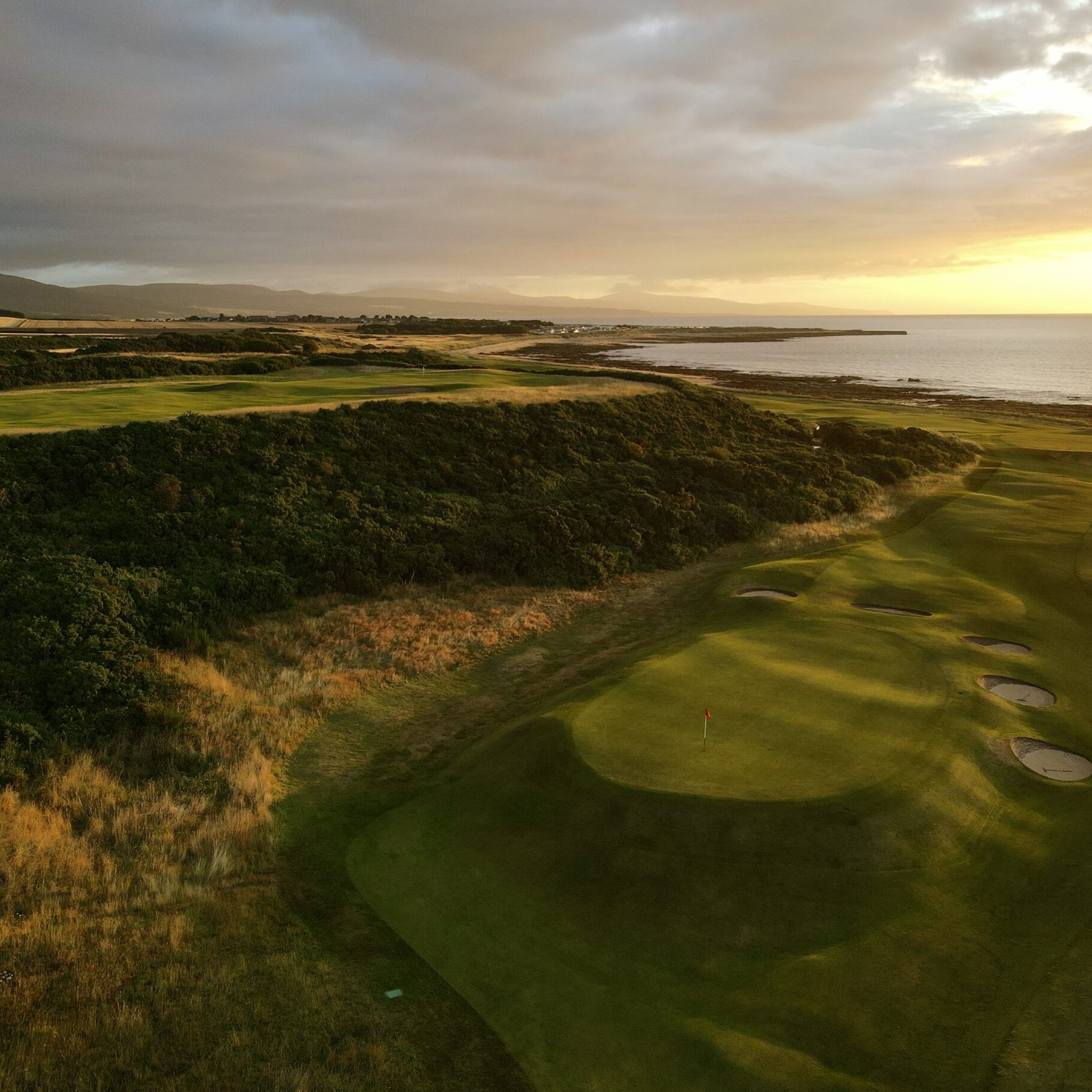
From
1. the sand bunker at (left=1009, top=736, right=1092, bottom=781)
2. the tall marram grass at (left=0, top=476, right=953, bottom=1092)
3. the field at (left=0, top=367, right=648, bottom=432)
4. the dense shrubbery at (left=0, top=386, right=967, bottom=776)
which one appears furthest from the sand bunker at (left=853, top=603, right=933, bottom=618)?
the field at (left=0, top=367, right=648, bottom=432)

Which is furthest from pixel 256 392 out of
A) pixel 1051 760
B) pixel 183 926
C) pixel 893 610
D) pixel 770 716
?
pixel 1051 760

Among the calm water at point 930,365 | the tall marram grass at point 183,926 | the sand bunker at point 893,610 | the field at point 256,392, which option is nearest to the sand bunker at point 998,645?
the sand bunker at point 893,610

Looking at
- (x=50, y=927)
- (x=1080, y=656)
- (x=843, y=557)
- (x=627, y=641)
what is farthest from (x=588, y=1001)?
(x=843, y=557)

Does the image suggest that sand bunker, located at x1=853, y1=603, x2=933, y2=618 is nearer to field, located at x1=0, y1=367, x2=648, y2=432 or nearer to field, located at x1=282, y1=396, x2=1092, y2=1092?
field, located at x1=282, y1=396, x2=1092, y2=1092

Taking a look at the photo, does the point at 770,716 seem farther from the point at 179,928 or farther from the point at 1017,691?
the point at 179,928

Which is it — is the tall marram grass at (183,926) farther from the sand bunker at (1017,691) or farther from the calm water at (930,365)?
the calm water at (930,365)

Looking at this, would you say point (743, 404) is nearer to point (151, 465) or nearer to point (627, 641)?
point (627, 641)
